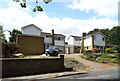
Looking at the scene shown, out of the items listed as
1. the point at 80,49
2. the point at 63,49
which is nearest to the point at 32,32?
the point at 63,49

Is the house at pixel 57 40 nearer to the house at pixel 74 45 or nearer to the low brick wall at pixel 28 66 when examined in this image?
the house at pixel 74 45

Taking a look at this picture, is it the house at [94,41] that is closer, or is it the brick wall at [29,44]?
the brick wall at [29,44]

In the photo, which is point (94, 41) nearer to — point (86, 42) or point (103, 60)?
point (86, 42)

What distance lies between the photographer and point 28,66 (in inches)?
574

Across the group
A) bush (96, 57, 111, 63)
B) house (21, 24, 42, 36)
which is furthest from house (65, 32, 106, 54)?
bush (96, 57, 111, 63)

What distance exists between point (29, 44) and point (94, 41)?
26352 mm

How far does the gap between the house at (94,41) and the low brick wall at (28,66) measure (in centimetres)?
3345

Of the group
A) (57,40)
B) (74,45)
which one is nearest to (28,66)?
(57,40)

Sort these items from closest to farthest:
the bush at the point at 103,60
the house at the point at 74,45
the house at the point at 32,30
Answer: the bush at the point at 103,60 < the house at the point at 32,30 < the house at the point at 74,45

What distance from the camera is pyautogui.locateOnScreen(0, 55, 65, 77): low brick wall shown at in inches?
524

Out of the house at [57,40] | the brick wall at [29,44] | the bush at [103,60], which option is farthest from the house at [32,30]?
the bush at [103,60]

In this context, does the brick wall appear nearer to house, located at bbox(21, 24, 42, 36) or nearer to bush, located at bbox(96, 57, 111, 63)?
house, located at bbox(21, 24, 42, 36)

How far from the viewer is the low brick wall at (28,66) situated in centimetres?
1331

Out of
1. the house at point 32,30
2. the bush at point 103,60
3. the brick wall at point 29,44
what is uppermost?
the house at point 32,30
